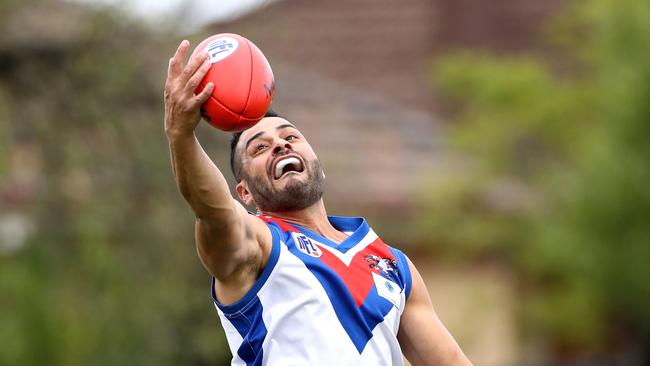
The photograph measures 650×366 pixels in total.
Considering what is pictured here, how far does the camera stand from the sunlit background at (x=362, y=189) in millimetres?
13797

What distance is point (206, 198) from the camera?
532cm

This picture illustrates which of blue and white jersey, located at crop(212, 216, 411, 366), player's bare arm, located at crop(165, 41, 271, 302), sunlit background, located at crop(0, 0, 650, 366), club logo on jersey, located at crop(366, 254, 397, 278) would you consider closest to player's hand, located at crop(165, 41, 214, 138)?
player's bare arm, located at crop(165, 41, 271, 302)

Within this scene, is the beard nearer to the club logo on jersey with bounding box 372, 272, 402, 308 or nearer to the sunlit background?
the club logo on jersey with bounding box 372, 272, 402, 308

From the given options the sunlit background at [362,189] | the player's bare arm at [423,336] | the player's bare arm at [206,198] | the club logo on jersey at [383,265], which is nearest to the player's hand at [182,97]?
the player's bare arm at [206,198]

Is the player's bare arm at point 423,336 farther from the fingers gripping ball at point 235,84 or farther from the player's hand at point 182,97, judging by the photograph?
the player's hand at point 182,97

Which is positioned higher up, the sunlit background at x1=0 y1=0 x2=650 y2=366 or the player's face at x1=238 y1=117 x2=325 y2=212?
the player's face at x1=238 y1=117 x2=325 y2=212

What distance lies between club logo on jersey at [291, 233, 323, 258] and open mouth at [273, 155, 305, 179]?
27 centimetres

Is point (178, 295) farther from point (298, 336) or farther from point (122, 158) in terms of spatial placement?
point (298, 336)

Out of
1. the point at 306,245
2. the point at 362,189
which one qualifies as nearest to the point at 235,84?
the point at 306,245

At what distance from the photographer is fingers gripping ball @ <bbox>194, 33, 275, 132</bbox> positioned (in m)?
5.32

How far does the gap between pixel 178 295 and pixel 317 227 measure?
8.15 metres

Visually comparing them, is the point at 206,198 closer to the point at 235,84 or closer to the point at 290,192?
the point at 235,84

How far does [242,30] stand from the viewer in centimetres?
1422

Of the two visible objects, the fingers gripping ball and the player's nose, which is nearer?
the fingers gripping ball
